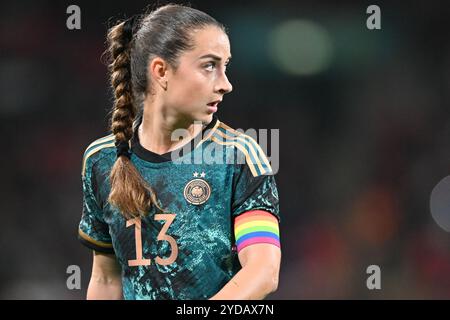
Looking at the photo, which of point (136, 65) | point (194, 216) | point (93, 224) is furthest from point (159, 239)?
point (136, 65)

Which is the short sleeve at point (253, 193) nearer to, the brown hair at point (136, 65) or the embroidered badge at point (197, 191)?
the embroidered badge at point (197, 191)

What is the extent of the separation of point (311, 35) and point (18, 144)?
246 centimetres

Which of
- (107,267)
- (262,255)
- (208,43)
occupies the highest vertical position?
(208,43)

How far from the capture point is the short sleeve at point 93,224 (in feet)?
8.79

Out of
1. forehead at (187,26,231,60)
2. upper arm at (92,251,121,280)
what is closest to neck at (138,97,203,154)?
forehead at (187,26,231,60)

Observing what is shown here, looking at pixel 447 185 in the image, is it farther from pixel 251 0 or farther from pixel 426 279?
pixel 251 0

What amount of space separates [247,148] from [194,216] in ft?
0.93

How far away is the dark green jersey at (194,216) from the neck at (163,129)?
0.03 meters

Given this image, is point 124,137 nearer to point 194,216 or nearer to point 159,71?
point 159,71

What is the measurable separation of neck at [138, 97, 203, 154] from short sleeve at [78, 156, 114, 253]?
0.82ft

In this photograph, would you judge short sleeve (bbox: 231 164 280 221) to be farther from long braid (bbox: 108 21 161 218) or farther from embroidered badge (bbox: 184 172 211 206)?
long braid (bbox: 108 21 161 218)

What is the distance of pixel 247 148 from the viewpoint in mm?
2459

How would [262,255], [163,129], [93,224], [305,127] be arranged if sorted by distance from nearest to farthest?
[262,255]
[163,129]
[93,224]
[305,127]

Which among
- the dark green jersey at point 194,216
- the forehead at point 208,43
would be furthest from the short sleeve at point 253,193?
the forehead at point 208,43
